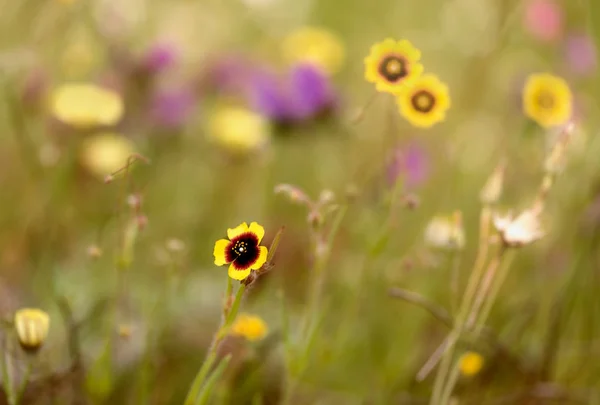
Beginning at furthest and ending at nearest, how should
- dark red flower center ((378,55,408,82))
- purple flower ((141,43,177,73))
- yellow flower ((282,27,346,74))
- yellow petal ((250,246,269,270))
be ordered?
yellow flower ((282,27,346,74)), purple flower ((141,43,177,73)), dark red flower center ((378,55,408,82)), yellow petal ((250,246,269,270))

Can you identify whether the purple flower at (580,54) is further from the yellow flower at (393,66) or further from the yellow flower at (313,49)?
the yellow flower at (393,66)

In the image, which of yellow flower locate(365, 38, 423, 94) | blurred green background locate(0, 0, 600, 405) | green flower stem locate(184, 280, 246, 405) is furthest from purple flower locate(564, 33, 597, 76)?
green flower stem locate(184, 280, 246, 405)

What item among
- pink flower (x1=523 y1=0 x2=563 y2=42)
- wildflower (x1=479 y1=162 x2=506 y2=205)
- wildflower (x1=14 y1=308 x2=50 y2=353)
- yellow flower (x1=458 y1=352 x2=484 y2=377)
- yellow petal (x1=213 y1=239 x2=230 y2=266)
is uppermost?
pink flower (x1=523 y1=0 x2=563 y2=42)

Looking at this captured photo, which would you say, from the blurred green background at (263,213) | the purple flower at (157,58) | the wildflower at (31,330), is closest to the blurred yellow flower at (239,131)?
the blurred green background at (263,213)

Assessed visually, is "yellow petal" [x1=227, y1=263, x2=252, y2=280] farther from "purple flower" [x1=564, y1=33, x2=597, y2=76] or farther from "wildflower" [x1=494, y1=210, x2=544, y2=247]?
"purple flower" [x1=564, y1=33, x2=597, y2=76]

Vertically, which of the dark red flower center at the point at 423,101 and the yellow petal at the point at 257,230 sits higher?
the dark red flower center at the point at 423,101

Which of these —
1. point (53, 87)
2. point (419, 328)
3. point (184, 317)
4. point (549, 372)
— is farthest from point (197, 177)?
point (549, 372)

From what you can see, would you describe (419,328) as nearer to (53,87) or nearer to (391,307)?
(391,307)
